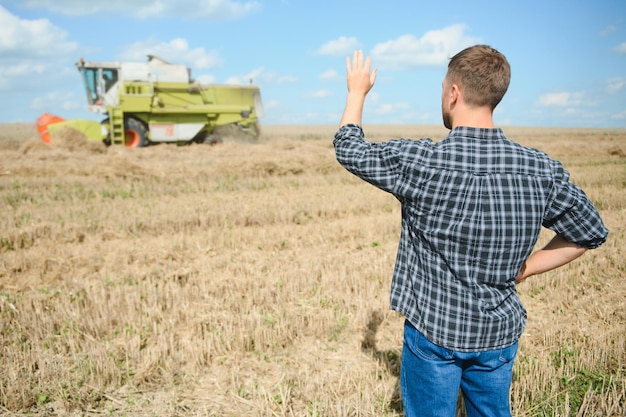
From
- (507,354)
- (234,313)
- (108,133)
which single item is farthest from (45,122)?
(507,354)

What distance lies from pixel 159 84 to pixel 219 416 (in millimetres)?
16685

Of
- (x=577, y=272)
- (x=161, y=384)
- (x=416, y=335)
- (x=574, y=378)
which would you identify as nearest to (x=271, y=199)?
(x=577, y=272)

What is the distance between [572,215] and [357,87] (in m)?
0.92

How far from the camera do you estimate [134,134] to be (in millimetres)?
16875

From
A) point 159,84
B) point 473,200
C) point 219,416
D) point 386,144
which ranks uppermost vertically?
point 159,84

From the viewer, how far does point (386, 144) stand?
1.77 m

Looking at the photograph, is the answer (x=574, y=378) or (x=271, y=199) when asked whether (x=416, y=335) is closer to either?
(x=574, y=378)

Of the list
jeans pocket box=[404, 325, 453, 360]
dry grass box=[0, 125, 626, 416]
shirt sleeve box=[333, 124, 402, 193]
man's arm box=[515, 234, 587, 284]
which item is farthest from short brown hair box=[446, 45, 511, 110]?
dry grass box=[0, 125, 626, 416]

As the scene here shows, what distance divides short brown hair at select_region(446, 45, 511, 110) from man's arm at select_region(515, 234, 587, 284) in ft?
2.15

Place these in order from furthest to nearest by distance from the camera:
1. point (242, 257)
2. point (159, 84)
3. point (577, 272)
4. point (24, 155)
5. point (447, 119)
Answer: point (159, 84) → point (24, 155) → point (242, 257) → point (577, 272) → point (447, 119)

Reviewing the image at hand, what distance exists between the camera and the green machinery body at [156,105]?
54.6 ft

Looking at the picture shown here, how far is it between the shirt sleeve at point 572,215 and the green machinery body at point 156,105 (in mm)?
16451

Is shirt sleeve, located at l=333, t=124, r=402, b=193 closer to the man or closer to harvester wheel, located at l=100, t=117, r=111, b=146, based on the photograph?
the man

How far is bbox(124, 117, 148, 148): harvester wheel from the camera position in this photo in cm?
1675
